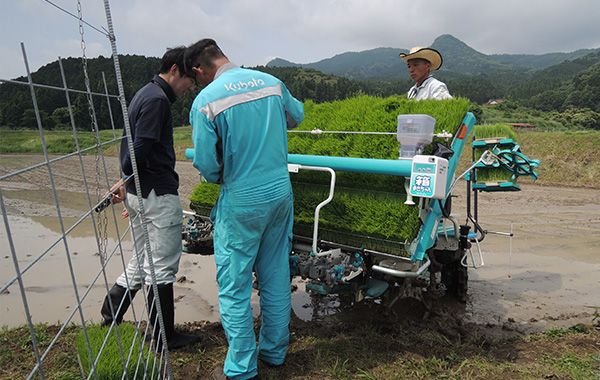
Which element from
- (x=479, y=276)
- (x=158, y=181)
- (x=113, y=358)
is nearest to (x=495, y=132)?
(x=479, y=276)

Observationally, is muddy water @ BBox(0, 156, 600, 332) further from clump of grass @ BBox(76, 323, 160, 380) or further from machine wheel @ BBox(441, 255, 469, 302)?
clump of grass @ BBox(76, 323, 160, 380)

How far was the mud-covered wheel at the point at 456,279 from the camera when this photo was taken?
4477mm

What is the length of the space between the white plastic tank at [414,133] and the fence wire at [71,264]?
2016mm

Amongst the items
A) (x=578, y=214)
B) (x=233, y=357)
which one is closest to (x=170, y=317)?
(x=233, y=357)

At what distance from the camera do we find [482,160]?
414 cm

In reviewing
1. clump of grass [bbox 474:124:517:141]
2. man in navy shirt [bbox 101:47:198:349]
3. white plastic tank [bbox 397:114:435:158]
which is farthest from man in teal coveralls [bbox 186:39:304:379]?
clump of grass [bbox 474:124:517:141]

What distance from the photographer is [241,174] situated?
2.60m

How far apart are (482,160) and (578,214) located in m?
6.25

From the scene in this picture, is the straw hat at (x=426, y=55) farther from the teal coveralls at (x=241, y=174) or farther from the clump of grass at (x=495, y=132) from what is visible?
the teal coveralls at (x=241, y=174)

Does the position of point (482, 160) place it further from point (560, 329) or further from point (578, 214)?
point (578, 214)

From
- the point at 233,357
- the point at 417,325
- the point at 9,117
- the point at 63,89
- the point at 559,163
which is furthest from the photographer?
the point at 559,163

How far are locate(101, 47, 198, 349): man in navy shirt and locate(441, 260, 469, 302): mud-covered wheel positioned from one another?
2950 mm

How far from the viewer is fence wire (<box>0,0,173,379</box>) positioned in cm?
148

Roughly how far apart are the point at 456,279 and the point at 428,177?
7.34 feet
